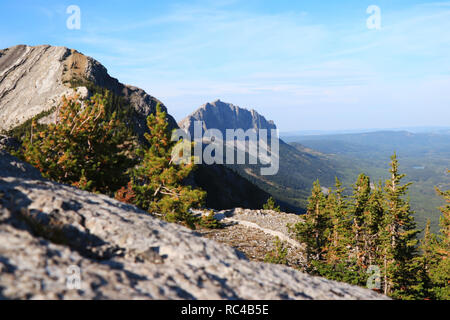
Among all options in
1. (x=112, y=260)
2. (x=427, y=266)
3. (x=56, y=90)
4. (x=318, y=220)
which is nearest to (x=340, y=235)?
(x=318, y=220)

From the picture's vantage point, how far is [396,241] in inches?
1101

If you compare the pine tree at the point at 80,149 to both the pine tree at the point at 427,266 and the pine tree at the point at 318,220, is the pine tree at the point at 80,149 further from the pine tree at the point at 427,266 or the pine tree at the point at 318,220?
the pine tree at the point at 427,266

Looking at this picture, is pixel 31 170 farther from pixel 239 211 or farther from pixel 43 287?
pixel 239 211

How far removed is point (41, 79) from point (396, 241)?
191740 mm

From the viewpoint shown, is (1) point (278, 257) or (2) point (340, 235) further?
(2) point (340, 235)

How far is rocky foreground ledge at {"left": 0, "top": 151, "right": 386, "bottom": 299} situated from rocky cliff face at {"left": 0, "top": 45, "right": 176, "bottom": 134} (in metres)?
122

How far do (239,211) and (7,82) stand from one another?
195211mm

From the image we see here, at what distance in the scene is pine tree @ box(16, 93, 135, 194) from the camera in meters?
18.8

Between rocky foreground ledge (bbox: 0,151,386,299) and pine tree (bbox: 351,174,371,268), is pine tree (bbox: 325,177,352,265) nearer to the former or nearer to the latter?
pine tree (bbox: 351,174,371,268)

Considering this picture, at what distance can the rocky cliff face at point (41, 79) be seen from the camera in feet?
454

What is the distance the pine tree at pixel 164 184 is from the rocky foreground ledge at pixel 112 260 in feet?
44.4

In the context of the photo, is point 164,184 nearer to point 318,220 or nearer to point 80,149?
point 80,149

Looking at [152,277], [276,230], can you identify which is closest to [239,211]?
[276,230]

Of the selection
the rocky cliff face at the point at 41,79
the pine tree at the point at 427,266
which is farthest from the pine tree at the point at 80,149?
the rocky cliff face at the point at 41,79
